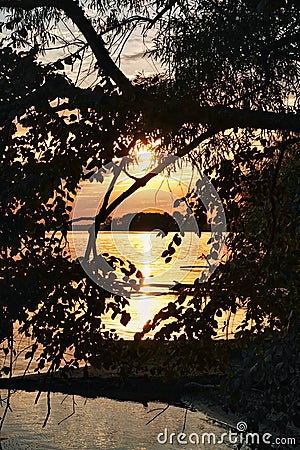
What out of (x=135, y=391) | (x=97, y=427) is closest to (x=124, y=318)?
(x=97, y=427)

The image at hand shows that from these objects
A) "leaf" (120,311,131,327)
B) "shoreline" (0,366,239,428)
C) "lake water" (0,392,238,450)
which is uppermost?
"leaf" (120,311,131,327)

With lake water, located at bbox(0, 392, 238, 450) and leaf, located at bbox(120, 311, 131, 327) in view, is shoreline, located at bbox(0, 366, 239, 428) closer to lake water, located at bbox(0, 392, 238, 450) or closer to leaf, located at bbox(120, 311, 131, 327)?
lake water, located at bbox(0, 392, 238, 450)

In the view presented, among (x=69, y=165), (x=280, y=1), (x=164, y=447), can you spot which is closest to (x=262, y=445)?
(x=280, y=1)

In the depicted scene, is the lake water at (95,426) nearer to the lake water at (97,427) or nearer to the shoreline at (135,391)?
the lake water at (97,427)

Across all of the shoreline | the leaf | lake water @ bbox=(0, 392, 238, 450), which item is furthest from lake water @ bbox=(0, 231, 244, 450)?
the leaf

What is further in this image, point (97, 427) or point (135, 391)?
point (135, 391)

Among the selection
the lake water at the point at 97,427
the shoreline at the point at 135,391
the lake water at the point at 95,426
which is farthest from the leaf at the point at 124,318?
the shoreline at the point at 135,391

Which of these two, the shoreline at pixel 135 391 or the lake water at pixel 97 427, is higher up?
the shoreline at pixel 135 391

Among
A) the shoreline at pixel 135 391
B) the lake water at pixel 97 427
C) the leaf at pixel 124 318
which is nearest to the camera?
the leaf at pixel 124 318

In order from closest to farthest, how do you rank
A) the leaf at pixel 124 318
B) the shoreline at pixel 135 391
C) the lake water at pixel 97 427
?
the leaf at pixel 124 318, the lake water at pixel 97 427, the shoreline at pixel 135 391

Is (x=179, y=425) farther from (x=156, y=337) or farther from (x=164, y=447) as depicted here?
(x=156, y=337)

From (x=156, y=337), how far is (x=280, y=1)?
3589 millimetres

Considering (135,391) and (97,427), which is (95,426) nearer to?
(97,427)

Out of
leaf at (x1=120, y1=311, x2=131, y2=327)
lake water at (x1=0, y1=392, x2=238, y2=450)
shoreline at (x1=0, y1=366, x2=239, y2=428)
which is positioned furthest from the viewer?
shoreline at (x1=0, y1=366, x2=239, y2=428)
